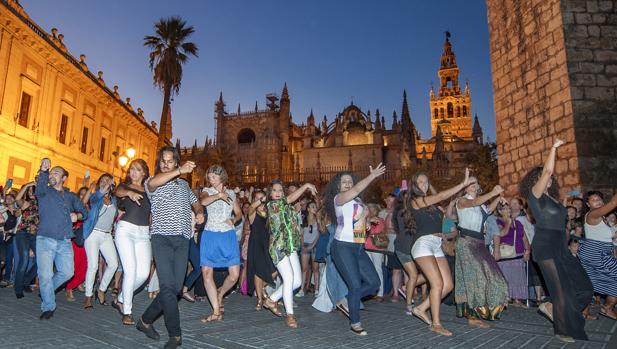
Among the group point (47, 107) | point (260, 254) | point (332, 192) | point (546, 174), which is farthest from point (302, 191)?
point (47, 107)

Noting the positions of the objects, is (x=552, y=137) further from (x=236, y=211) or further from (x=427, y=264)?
(x=236, y=211)

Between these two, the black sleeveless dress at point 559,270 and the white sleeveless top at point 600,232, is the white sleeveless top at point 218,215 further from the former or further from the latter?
the white sleeveless top at point 600,232

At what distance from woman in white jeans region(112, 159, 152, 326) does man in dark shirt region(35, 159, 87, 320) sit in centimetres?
143

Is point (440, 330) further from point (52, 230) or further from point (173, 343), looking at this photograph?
point (52, 230)

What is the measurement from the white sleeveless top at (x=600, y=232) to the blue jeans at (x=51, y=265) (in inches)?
Result: 311

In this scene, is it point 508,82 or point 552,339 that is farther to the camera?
point 508,82

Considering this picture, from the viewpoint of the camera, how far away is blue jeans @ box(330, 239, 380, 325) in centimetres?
483

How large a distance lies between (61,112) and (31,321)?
21245mm

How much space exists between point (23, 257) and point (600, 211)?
970 cm

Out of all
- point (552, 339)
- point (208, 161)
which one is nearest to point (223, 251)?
point (552, 339)

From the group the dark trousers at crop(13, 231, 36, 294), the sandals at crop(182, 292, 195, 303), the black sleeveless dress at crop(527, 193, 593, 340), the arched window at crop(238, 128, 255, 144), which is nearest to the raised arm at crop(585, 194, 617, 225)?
the black sleeveless dress at crop(527, 193, 593, 340)

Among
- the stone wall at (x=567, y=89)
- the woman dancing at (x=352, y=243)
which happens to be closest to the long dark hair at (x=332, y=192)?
the woman dancing at (x=352, y=243)

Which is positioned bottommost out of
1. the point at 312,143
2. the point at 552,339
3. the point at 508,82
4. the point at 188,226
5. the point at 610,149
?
the point at 552,339

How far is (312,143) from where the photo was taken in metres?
58.2
